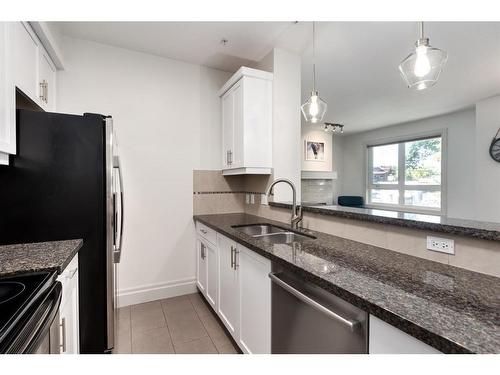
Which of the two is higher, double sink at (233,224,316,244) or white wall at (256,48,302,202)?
white wall at (256,48,302,202)

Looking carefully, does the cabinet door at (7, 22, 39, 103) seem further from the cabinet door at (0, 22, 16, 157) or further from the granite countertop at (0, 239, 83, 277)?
the granite countertop at (0, 239, 83, 277)

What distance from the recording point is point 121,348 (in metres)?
1.82

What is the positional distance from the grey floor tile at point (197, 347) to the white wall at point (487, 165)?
14.7 ft

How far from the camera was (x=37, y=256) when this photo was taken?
1.20m

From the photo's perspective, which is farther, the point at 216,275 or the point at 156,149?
the point at 156,149

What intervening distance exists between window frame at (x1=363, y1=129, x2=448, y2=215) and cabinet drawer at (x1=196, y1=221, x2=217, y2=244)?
4.94 metres

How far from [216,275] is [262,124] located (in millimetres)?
1455

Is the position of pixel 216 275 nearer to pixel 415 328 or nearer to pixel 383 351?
pixel 383 351

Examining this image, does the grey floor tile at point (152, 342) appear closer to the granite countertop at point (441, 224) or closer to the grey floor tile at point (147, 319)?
the grey floor tile at point (147, 319)

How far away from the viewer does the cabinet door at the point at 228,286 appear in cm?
171

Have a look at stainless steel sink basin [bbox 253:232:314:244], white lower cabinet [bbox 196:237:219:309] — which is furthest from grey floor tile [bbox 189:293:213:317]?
stainless steel sink basin [bbox 253:232:314:244]

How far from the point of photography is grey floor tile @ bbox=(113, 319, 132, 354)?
70.6 inches

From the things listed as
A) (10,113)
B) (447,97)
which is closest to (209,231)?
(10,113)

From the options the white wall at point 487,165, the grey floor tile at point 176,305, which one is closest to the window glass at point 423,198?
the white wall at point 487,165
